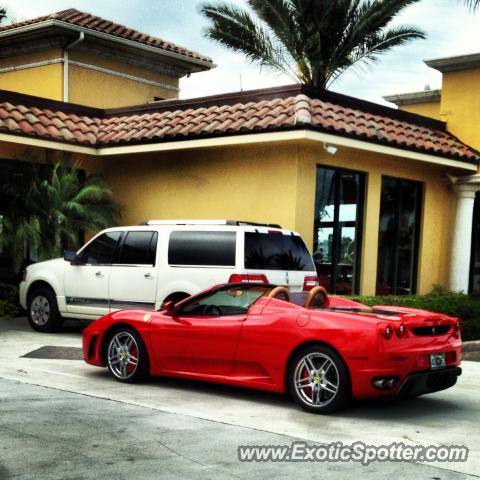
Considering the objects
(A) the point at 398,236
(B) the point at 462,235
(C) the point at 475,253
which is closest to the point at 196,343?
(A) the point at 398,236

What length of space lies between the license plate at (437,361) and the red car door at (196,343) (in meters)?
1.92

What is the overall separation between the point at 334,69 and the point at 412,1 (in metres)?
2.71

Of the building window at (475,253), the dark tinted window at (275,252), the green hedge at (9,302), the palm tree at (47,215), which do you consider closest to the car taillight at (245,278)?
the dark tinted window at (275,252)

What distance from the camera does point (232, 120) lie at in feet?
44.5

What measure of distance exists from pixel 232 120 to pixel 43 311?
→ 184 inches

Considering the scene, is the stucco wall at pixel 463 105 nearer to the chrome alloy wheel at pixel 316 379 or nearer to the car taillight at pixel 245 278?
the car taillight at pixel 245 278

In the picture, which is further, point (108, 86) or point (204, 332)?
point (108, 86)

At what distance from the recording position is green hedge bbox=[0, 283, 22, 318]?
1420 cm

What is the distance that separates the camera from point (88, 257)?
474 inches

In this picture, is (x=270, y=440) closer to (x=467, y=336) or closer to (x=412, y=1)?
(x=467, y=336)

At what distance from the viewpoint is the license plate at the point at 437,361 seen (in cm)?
714

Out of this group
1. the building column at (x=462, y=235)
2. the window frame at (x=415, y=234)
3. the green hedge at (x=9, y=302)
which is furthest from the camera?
the building column at (x=462, y=235)

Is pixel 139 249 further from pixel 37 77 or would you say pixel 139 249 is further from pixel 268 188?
Answer: pixel 37 77

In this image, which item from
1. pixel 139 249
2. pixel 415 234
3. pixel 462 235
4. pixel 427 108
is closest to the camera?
pixel 139 249
